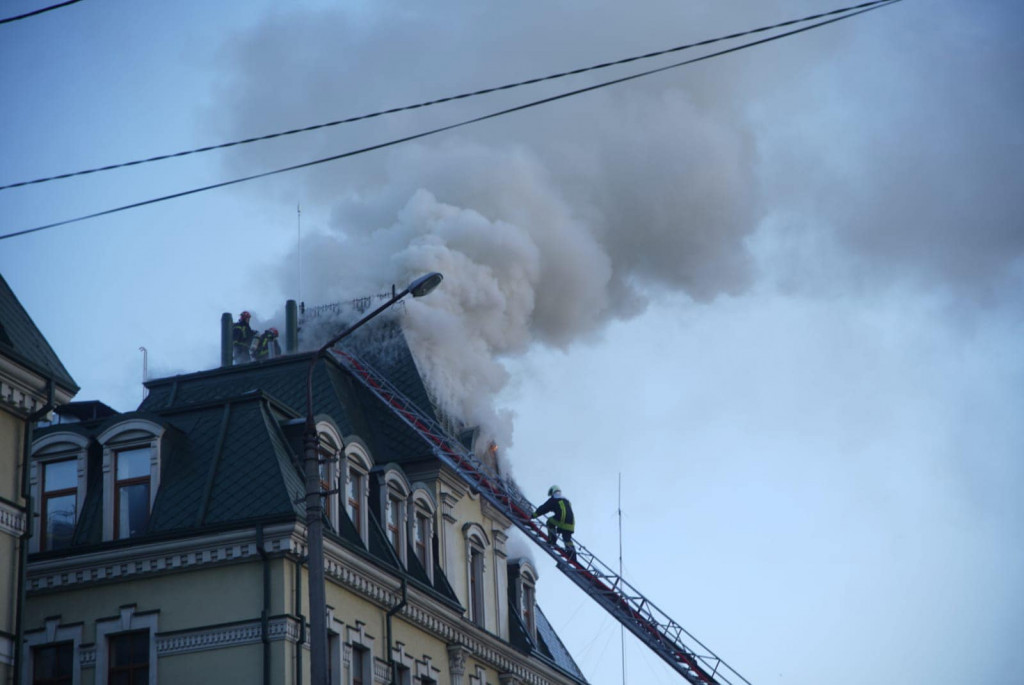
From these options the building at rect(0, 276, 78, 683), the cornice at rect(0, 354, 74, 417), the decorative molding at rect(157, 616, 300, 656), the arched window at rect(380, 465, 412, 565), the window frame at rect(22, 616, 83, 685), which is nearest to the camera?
the building at rect(0, 276, 78, 683)

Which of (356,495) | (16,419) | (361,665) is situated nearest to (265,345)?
(356,495)

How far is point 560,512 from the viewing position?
40.3m

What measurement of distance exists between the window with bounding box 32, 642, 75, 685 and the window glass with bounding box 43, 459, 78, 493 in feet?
10.6

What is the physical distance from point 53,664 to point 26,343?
291 inches

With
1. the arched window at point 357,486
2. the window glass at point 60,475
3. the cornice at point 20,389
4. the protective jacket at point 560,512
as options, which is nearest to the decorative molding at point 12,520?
the cornice at point 20,389

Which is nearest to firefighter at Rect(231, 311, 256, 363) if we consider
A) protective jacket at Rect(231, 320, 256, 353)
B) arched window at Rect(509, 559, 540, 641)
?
protective jacket at Rect(231, 320, 256, 353)

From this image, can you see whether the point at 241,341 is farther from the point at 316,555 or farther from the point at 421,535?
the point at 316,555

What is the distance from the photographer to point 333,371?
1549 inches

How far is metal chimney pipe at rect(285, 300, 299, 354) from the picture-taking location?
4212 centimetres

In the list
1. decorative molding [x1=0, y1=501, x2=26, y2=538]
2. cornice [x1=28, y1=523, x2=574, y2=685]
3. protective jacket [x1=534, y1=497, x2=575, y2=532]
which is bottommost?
decorative molding [x1=0, y1=501, x2=26, y2=538]

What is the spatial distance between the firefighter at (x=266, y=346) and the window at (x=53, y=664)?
1206 cm

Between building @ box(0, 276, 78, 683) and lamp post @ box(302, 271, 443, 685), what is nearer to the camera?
lamp post @ box(302, 271, 443, 685)

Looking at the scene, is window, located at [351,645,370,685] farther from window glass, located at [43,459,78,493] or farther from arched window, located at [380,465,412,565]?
window glass, located at [43,459,78,493]

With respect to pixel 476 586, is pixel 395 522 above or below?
above
